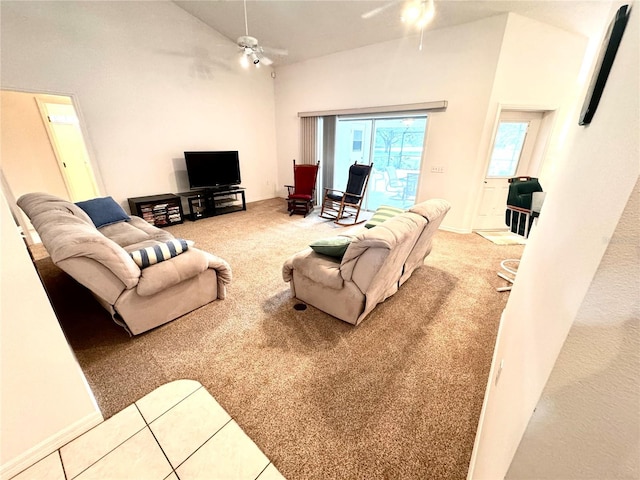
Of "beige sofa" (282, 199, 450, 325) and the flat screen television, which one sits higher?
the flat screen television

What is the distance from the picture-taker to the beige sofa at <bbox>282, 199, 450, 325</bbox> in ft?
5.32

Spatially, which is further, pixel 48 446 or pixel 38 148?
pixel 38 148

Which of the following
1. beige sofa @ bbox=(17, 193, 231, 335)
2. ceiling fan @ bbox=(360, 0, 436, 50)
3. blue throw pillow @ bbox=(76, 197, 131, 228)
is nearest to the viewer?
beige sofa @ bbox=(17, 193, 231, 335)

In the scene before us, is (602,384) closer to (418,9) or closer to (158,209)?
(418,9)

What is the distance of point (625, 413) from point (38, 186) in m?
6.30

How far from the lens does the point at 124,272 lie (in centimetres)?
158

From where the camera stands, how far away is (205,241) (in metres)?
3.61

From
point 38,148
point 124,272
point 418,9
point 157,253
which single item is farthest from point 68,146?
point 418,9

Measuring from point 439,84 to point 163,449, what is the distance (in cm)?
486

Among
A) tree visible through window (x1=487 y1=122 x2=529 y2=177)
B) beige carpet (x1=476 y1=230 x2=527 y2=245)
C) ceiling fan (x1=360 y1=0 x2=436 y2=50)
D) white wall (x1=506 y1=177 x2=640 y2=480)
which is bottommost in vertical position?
beige carpet (x1=476 y1=230 x2=527 y2=245)

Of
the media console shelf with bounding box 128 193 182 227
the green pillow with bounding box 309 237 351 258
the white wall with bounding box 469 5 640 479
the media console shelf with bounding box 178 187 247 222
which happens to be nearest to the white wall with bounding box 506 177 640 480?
the white wall with bounding box 469 5 640 479

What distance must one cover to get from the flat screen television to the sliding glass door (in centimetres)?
210

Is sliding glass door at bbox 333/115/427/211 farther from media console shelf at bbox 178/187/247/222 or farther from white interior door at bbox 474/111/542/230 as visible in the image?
media console shelf at bbox 178/187/247/222

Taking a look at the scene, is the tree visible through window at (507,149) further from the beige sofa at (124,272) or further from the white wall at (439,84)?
the beige sofa at (124,272)
